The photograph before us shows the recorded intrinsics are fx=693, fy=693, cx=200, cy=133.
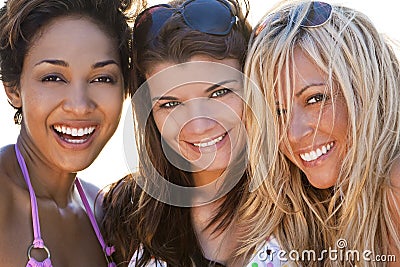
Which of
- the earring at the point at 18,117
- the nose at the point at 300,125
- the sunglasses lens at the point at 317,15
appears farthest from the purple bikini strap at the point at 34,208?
the sunglasses lens at the point at 317,15

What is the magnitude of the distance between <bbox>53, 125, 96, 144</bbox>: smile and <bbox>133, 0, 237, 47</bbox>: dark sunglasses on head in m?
0.44

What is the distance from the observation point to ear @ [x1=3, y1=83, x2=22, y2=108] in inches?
119

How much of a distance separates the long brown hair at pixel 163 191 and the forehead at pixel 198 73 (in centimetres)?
3

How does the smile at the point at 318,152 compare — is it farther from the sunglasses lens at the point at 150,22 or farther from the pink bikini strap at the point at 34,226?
the pink bikini strap at the point at 34,226

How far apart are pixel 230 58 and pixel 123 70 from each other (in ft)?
1.73

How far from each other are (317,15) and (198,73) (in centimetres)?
53

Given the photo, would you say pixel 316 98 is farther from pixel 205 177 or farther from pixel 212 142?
pixel 205 177

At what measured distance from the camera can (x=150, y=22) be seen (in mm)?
2930

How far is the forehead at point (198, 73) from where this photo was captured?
282cm

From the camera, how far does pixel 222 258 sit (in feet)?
9.61

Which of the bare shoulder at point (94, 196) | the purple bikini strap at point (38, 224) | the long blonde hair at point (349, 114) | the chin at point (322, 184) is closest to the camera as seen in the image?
the long blonde hair at point (349, 114)

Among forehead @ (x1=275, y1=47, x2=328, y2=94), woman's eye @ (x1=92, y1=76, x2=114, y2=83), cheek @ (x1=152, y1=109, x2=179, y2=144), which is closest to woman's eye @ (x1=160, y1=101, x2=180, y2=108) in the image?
cheek @ (x1=152, y1=109, x2=179, y2=144)

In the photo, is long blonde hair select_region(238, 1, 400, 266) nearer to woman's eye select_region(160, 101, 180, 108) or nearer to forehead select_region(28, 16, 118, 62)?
woman's eye select_region(160, 101, 180, 108)

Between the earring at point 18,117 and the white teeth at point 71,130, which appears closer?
the white teeth at point 71,130
